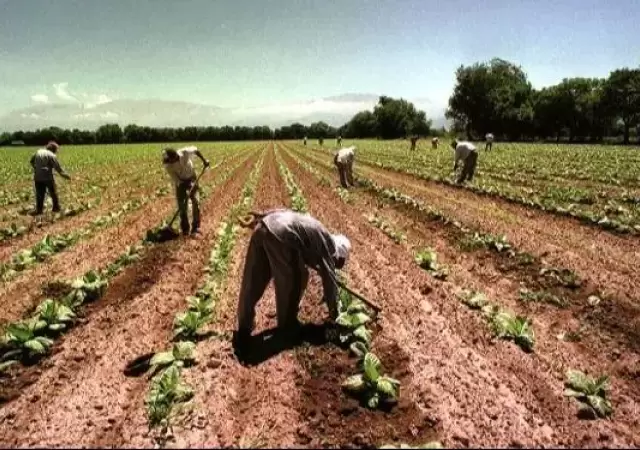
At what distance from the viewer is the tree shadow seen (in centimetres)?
625

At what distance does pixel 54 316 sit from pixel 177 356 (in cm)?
220

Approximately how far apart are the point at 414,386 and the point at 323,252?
173cm

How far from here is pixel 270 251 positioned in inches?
234

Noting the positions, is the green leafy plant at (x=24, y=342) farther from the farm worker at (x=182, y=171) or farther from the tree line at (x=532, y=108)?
the tree line at (x=532, y=108)

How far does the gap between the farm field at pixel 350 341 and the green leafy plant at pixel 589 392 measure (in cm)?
2

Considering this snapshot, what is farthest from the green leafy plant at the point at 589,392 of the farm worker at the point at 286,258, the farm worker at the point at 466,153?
the farm worker at the point at 466,153

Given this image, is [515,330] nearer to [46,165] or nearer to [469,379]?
[469,379]

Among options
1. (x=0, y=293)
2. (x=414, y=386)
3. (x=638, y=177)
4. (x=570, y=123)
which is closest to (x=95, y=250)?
(x=0, y=293)

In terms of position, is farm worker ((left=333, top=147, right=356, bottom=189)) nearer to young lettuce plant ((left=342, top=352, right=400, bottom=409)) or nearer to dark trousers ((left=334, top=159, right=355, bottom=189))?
dark trousers ((left=334, top=159, right=355, bottom=189))

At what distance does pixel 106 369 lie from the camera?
20.0ft

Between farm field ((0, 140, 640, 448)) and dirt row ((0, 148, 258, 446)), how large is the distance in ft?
0.08

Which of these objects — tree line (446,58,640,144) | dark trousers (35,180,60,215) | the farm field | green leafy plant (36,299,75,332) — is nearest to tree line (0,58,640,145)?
tree line (446,58,640,144)

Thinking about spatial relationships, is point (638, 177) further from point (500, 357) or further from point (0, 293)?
point (0, 293)

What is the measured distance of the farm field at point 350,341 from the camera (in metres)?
4.95
